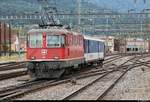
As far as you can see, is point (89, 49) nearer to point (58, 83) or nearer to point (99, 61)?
point (99, 61)

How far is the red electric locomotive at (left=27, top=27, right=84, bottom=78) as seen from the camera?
23.9 m

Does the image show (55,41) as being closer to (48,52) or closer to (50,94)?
(48,52)

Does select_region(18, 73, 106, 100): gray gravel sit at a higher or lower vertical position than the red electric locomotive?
lower

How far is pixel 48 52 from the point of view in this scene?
24.2m

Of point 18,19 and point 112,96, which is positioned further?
point 18,19

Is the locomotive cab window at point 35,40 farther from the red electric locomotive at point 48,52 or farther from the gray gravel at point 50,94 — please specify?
the gray gravel at point 50,94

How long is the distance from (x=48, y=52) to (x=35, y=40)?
105cm

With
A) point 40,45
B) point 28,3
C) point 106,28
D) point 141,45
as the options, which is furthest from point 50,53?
point 141,45

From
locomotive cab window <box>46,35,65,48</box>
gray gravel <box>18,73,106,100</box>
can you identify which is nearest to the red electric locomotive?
locomotive cab window <box>46,35,65,48</box>

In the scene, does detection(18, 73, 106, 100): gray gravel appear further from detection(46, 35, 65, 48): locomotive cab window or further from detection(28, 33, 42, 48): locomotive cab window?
detection(28, 33, 42, 48): locomotive cab window

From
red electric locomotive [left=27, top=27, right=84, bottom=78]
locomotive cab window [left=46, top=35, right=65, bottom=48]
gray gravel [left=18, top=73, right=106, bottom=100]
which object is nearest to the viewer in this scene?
gray gravel [left=18, top=73, right=106, bottom=100]

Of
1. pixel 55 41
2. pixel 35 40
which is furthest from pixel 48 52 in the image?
pixel 35 40

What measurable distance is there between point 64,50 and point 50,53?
0.77 m

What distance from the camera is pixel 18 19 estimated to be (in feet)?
200
